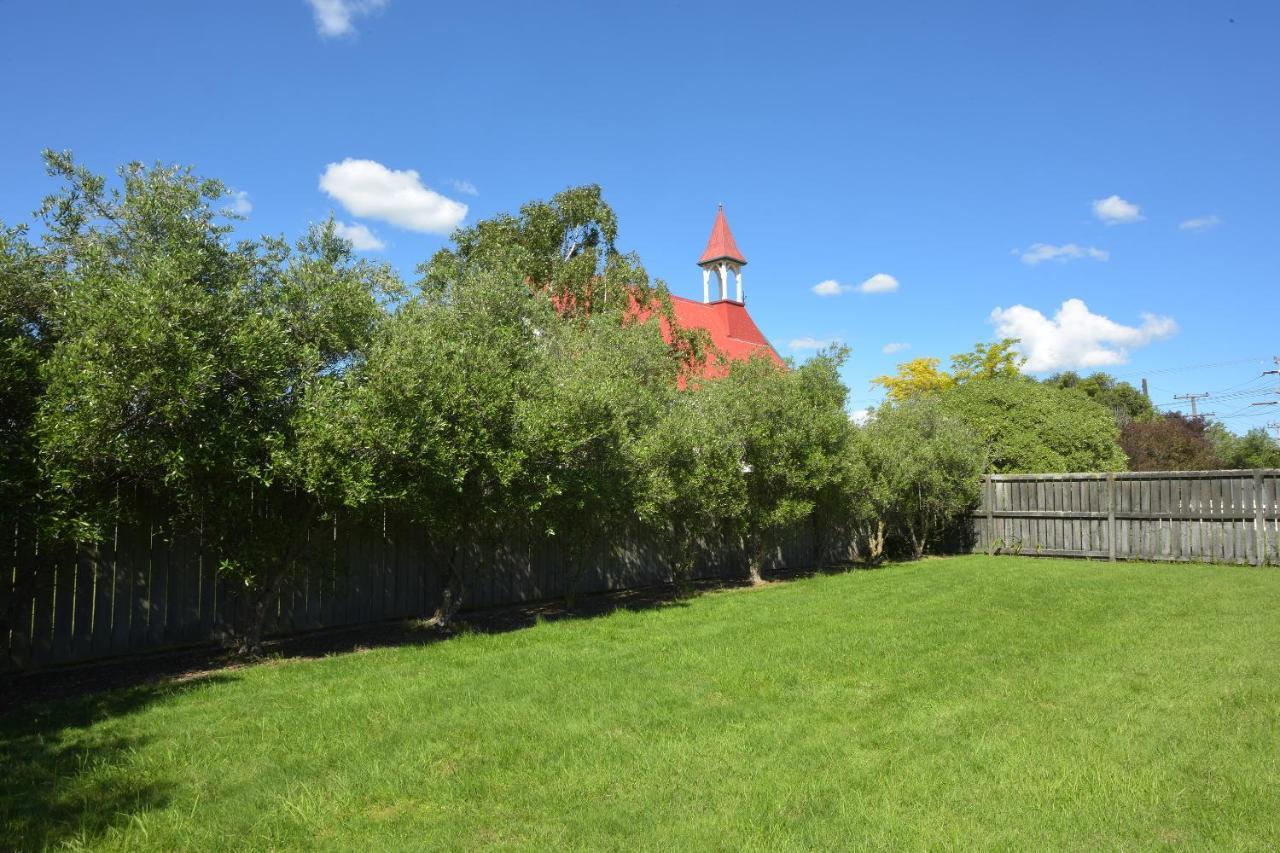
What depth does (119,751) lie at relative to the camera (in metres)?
4.72

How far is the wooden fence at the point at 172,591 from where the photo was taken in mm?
7039

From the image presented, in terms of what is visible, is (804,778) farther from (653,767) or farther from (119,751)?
(119,751)

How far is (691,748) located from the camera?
4641 millimetres

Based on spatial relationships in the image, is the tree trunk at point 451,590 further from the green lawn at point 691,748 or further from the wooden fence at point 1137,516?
the wooden fence at point 1137,516

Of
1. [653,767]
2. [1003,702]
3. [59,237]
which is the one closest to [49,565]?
[59,237]

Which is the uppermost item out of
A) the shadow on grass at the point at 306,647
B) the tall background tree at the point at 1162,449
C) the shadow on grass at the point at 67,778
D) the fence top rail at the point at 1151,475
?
the tall background tree at the point at 1162,449

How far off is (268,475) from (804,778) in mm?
5004

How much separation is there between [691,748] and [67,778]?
3348 millimetres

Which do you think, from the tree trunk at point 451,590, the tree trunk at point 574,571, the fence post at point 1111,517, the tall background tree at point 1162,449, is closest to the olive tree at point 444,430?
the tree trunk at point 451,590

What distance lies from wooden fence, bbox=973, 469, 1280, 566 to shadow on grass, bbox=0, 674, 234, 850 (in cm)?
1730

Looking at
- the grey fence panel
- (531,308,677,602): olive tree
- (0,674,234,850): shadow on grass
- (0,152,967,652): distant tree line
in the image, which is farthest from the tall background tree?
(0,674,234,850): shadow on grass

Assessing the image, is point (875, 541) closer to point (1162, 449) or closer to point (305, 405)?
point (305, 405)

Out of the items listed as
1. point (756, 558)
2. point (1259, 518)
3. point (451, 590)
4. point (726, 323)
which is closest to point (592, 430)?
point (451, 590)

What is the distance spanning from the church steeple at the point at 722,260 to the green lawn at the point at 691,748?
1230 inches
